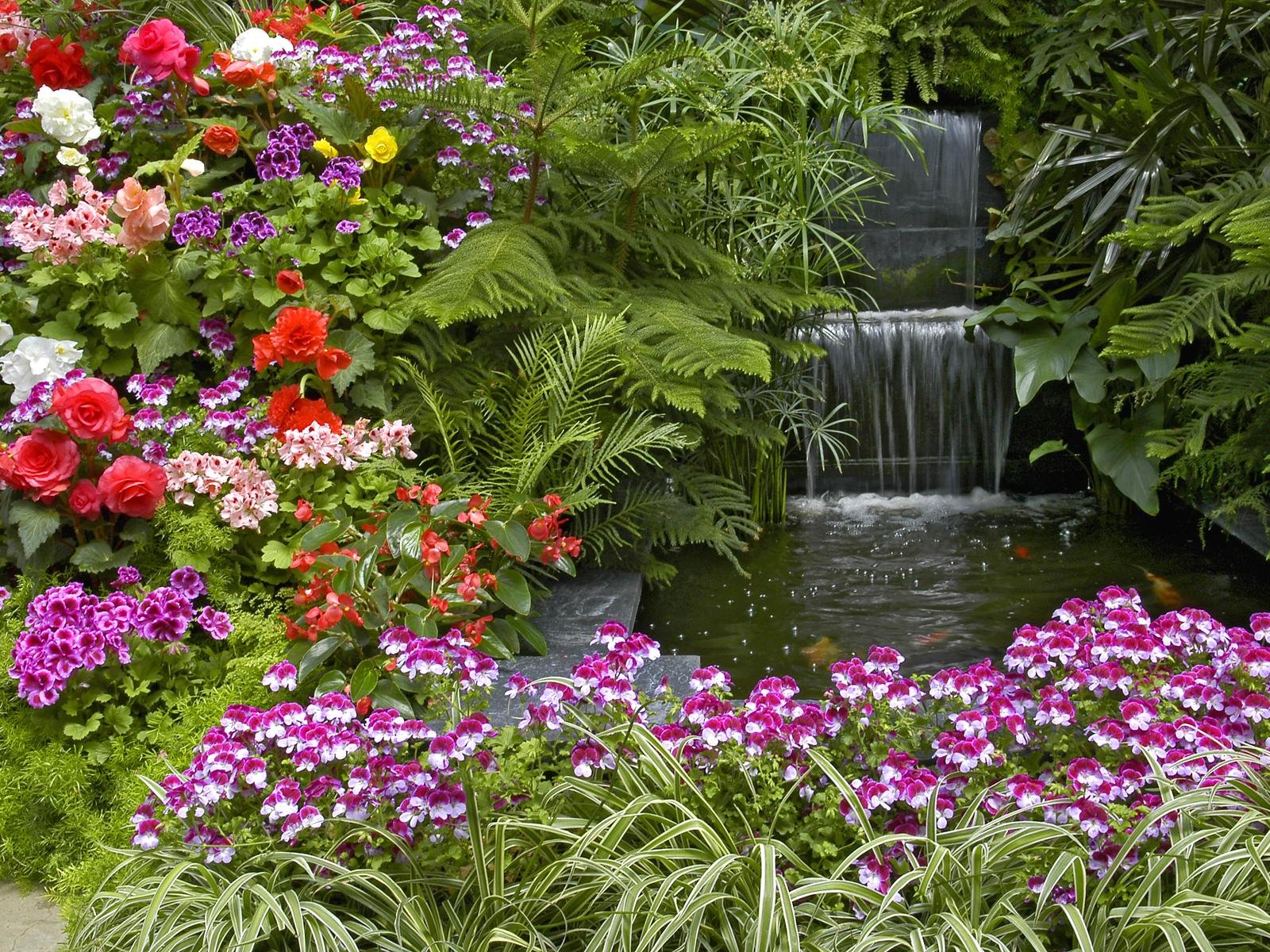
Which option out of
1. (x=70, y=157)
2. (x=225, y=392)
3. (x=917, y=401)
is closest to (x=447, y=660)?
(x=225, y=392)

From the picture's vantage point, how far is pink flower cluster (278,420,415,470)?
2766 millimetres

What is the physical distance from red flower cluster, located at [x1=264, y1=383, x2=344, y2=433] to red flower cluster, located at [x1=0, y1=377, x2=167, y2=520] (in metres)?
0.33

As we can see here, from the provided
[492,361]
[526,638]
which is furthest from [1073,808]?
[492,361]

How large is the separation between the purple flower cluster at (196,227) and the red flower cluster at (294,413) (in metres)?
0.58

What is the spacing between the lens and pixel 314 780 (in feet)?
5.95

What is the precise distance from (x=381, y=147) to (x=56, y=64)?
1.23 meters

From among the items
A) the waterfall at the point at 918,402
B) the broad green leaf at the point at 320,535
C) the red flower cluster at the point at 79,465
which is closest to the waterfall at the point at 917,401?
the waterfall at the point at 918,402

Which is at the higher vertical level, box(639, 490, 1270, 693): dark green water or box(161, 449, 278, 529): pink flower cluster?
box(161, 449, 278, 529): pink flower cluster

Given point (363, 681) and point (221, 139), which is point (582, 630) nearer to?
point (363, 681)

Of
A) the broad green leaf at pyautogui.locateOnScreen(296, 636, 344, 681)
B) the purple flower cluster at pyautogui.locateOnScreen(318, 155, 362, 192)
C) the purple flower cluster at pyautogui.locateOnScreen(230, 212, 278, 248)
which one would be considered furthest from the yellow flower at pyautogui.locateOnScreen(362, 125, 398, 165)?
the broad green leaf at pyautogui.locateOnScreen(296, 636, 344, 681)

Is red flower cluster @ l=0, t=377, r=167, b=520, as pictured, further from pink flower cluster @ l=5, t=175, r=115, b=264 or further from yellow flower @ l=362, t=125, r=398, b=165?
yellow flower @ l=362, t=125, r=398, b=165

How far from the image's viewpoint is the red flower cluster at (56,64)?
3545mm

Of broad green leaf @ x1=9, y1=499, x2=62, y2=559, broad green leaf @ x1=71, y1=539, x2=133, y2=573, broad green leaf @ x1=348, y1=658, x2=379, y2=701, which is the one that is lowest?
broad green leaf @ x1=348, y1=658, x2=379, y2=701

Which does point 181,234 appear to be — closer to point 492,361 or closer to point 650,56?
point 492,361
